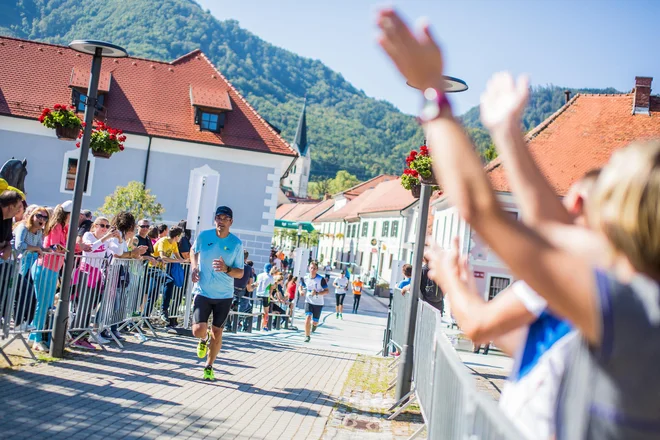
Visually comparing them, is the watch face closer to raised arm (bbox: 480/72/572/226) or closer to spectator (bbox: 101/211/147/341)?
raised arm (bbox: 480/72/572/226)

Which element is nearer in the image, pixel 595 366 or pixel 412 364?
pixel 595 366

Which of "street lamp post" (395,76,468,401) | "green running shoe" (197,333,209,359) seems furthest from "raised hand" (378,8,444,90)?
"green running shoe" (197,333,209,359)

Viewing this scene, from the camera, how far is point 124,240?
11.2 metres

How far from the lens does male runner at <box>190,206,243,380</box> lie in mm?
8977

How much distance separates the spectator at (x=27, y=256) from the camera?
27.7ft

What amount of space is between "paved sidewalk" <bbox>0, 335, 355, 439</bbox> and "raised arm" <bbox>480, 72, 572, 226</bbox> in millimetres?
5012

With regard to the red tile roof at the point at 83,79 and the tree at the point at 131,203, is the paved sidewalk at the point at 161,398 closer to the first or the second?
the tree at the point at 131,203

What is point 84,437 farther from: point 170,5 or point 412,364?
point 170,5

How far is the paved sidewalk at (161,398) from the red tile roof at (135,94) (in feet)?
77.7

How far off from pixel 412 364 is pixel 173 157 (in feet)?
86.7

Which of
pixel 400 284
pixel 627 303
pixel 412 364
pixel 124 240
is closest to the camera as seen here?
pixel 627 303

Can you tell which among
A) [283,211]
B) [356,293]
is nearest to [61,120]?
[356,293]

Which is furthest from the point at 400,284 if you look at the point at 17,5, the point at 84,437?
the point at 17,5

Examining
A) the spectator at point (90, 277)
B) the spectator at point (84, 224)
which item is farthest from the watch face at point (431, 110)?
the spectator at point (84, 224)
